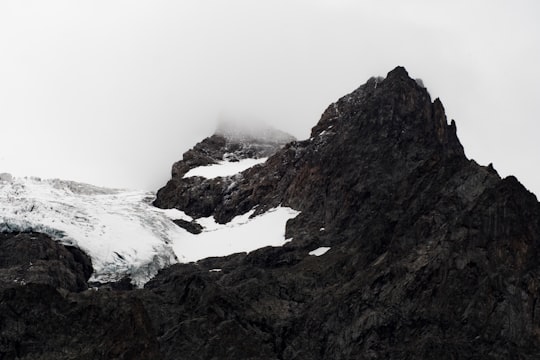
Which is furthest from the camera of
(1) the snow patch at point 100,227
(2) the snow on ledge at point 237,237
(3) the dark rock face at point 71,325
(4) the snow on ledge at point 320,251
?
(2) the snow on ledge at point 237,237

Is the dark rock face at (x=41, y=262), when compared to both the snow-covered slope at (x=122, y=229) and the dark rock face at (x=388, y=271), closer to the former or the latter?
the snow-covered slope at (x=122, y=229)

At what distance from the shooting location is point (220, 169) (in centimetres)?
15262

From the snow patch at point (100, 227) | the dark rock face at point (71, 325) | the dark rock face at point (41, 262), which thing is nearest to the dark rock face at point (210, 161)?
the snow patch at point (100, 227)

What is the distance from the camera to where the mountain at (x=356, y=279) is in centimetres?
7931

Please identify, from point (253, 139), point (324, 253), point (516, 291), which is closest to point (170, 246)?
point (324, 253)

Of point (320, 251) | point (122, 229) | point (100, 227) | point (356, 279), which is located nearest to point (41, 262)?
point (100, 227)

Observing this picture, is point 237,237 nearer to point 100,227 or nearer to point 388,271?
point 100,227

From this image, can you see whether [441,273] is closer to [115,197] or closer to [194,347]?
[194,347]

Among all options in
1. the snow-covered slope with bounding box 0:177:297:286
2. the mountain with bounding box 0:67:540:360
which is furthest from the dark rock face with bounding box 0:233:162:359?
the snow-covered slope with bounding box 0:177:297:286

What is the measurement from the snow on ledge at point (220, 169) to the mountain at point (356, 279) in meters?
25.4

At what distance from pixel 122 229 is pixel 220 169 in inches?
1495

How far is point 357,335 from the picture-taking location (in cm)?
8400

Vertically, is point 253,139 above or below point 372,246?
above

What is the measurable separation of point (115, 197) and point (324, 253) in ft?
169
